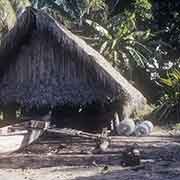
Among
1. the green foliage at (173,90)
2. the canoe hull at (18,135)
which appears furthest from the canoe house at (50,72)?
the green foliage at (173,90)

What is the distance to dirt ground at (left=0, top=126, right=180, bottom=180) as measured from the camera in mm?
9664

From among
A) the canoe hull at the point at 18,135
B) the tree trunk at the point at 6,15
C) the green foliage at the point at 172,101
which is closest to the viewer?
the canoe hull at the point at 18,135

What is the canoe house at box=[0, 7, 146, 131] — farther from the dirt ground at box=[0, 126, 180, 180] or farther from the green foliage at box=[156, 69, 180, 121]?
the green foliage at box=[156, 69, 180, 121]

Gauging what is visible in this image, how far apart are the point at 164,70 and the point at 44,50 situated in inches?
434

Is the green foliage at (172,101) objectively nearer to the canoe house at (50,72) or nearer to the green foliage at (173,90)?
the green foliage at (173,90)

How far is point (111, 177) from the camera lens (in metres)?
9.41

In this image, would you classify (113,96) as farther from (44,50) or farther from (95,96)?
(44,50)

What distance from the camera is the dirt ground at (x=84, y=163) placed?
9.66m

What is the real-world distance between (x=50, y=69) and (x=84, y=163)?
4.94m

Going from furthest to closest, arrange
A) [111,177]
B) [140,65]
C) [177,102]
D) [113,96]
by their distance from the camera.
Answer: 1. [140,65]
2. [177,102]
3. [113,96]
4. [111,177]

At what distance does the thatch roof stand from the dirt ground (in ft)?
5.69

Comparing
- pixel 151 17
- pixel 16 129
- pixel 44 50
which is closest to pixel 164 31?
pixel 151 17

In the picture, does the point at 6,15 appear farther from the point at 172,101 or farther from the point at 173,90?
the point at 172,101

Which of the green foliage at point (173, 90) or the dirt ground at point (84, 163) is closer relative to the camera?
the dirt ground at point (84, 163)
